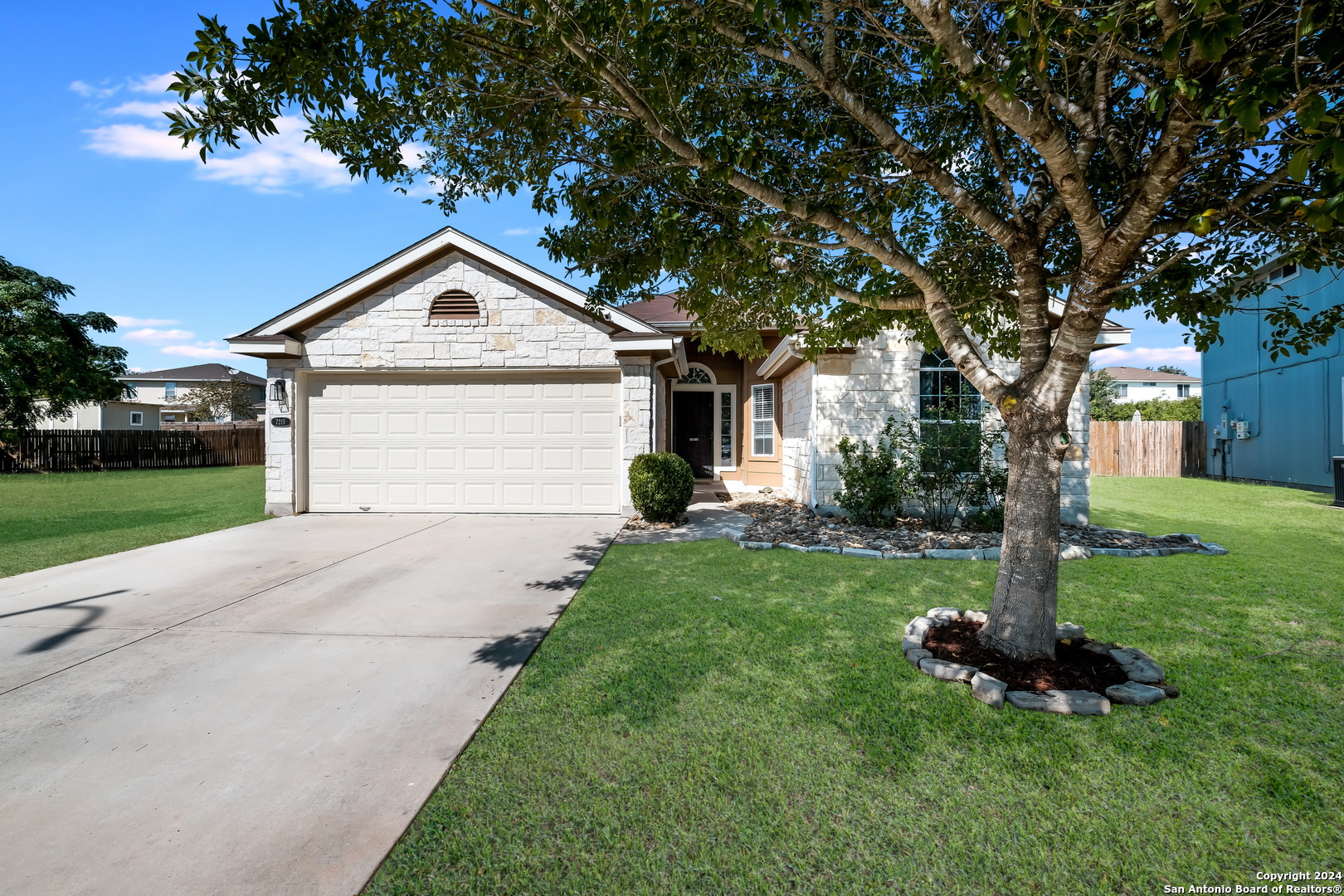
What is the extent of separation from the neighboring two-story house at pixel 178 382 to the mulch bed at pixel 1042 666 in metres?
43.5

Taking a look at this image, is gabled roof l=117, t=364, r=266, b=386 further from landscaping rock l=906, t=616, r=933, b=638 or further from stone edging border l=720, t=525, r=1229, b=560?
landscaping rock l=906, t=616, r=933, b=638

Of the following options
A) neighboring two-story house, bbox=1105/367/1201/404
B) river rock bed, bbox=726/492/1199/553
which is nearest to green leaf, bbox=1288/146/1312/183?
river rock bed, bbox=726/492/1199/553

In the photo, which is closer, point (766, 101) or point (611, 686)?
point (611, 686)

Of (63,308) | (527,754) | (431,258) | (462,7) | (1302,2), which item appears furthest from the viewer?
(63,308)

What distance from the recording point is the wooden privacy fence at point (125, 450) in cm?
1994

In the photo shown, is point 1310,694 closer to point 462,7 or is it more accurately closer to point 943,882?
point 943,882

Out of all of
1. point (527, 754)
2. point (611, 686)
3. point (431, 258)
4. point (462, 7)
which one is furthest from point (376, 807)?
point (431, 258)

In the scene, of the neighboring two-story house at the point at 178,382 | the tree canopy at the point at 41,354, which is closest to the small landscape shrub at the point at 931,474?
the tree canopy at the point at 41,354

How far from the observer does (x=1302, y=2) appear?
242cm

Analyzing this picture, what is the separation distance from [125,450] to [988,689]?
28.9 m

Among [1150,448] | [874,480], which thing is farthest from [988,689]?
[1150,448]

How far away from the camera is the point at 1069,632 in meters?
4.10

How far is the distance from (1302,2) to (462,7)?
14.7 ft

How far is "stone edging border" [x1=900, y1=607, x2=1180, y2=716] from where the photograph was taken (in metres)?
3.14
